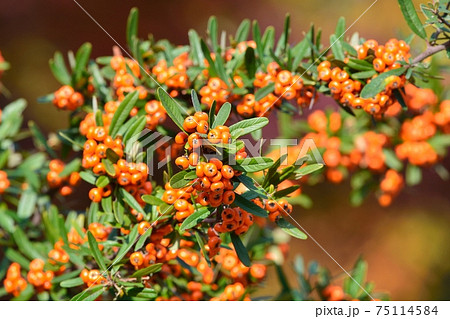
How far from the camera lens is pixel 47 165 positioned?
80.9 inches

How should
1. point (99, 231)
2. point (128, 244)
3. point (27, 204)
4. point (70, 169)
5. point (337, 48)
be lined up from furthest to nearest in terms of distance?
point (27, 204), point (70, 169), point (337, 48), point (99, 231), point (128, 244)

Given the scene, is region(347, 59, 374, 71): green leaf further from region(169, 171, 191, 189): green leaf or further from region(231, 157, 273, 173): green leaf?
region(169, 171, 191, 189): green leaf

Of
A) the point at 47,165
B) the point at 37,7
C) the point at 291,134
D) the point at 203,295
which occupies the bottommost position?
the point at 203,295

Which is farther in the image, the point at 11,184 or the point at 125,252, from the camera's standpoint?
the point at 11,184

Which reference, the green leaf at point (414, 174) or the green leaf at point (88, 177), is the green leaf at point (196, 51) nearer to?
the green leaf at point (88, 177)

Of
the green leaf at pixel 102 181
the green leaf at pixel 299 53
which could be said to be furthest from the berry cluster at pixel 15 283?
the green leaf at pixel 299 53

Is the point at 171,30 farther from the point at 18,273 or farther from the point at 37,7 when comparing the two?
the point at 18,273

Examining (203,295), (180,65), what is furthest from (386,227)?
(180,65)

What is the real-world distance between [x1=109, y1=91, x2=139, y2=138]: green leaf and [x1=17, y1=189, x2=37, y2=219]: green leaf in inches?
24.3

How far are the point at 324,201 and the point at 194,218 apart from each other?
1.95 metres

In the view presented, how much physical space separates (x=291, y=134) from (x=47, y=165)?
1.18 metres

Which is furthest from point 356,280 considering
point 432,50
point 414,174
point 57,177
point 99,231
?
point 57,177

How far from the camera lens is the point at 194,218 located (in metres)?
1.29

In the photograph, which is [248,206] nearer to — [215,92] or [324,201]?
[215,92]
